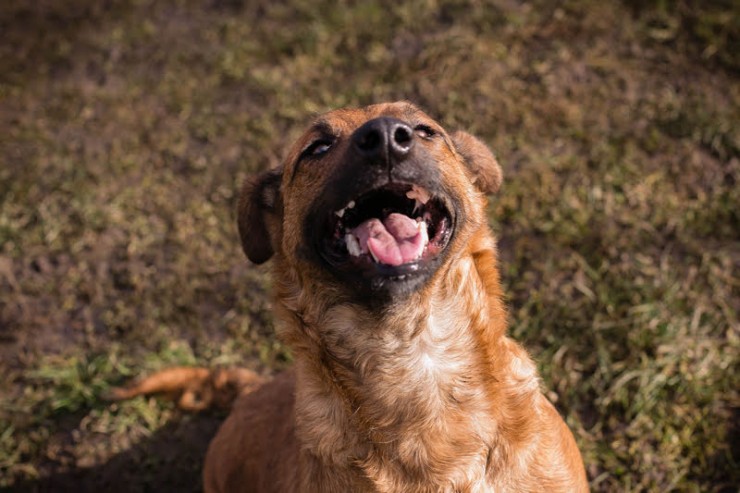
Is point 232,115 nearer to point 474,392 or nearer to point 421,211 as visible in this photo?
point 421,211

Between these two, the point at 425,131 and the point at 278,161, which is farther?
the point at 278,161

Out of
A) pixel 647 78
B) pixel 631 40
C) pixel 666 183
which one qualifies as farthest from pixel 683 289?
pixel 631 40

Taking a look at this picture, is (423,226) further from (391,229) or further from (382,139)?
(382,139)

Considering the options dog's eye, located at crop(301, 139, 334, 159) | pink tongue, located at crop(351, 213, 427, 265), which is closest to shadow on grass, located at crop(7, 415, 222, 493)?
dog's eye, located at crop(301, 139, 334, 159)

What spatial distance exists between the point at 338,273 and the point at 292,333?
398 mm

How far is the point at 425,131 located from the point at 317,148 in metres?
0.50

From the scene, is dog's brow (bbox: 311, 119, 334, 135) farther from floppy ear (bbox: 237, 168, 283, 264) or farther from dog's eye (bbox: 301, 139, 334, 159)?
floppy ear (bbox: 237, 168, 283, 264)

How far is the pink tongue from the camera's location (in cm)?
256

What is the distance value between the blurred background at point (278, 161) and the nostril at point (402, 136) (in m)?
2.23

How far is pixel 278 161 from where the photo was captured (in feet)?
18.7

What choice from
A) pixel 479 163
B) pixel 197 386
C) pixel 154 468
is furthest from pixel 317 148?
pixel 154 468

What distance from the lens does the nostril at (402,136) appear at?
99.3 inches

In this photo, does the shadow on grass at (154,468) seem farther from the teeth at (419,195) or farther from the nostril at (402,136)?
the nostril at (402,136)

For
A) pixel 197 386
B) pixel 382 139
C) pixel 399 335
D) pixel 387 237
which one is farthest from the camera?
pixel 197 386
